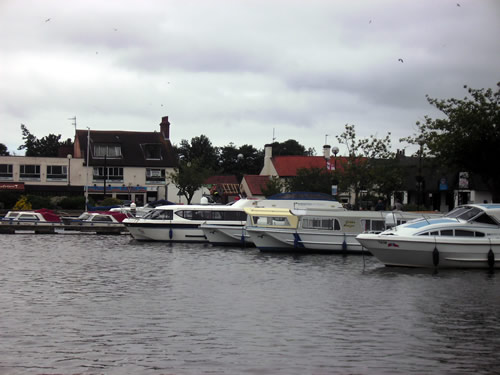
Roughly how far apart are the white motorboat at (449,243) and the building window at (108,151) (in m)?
70.2

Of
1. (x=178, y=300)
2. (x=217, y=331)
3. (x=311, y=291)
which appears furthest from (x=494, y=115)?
(x=217, y=331)

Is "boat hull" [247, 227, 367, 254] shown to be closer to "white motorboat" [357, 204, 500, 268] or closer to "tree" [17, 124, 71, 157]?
"white motorboat" [357, 204, 500, 268]

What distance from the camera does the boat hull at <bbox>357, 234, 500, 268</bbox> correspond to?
28.5 metres

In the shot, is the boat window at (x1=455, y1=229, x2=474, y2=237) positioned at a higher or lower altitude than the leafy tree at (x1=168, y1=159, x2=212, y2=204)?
lower

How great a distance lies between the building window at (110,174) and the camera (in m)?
93.0

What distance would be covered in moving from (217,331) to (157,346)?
1916 millimetres

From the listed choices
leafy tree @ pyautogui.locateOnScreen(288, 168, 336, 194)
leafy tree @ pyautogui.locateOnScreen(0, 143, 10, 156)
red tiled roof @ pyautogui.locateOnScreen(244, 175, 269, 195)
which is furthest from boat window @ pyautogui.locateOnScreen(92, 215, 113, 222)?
leafy tree @ pyautogui.locateOnScreen(0, 143, 10, 156)

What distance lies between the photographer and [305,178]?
256ft

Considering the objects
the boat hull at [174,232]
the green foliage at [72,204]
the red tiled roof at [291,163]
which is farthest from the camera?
the red tiled roof at [291,163]

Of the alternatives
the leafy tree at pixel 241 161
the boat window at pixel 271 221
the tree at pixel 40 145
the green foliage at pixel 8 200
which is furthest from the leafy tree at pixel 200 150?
the boat window at pixel 271 221

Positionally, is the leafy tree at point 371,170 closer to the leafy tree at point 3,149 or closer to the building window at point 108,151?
the building window at point 108,151

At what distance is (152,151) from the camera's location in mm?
97375

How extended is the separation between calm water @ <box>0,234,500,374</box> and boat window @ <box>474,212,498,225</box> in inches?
79.0

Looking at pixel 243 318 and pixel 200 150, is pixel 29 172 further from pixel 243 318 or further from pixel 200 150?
pixel 243 318
